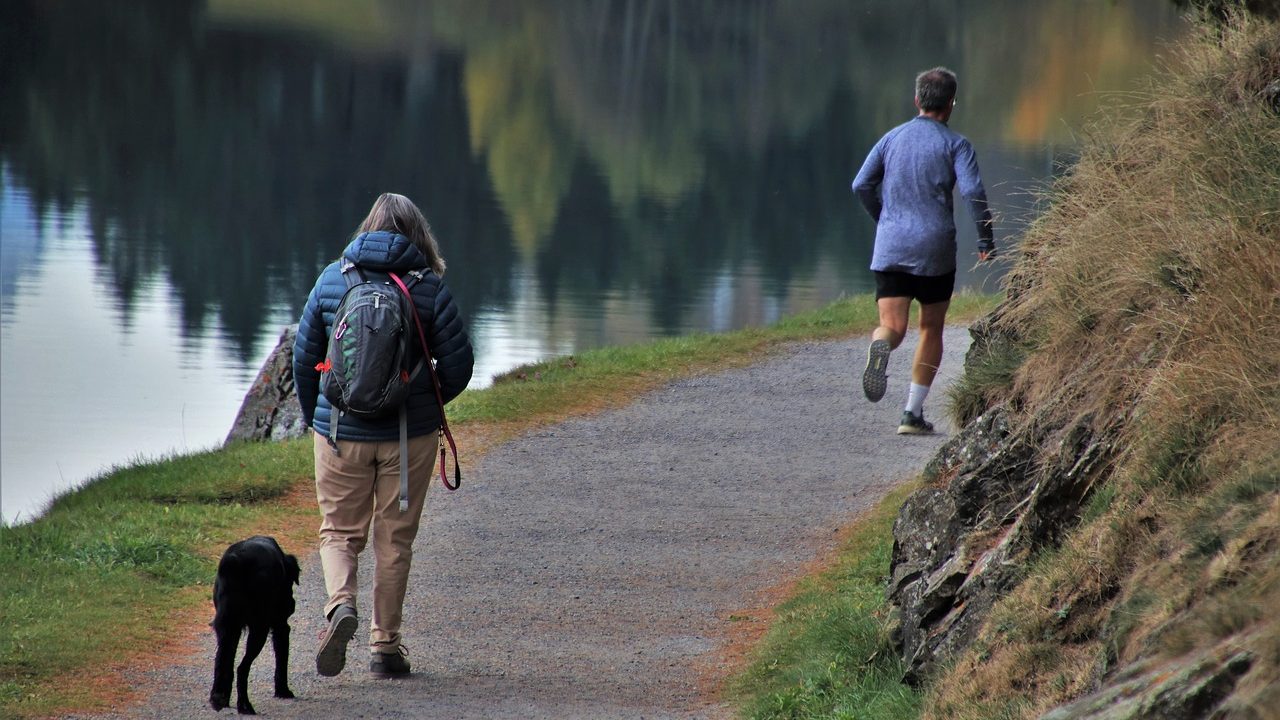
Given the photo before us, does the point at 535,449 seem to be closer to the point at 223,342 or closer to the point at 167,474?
the point at 167,474

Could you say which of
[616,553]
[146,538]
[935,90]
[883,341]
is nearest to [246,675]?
[146,538]

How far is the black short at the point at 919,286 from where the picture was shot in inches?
382

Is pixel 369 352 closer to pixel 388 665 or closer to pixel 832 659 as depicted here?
pixel 388 665

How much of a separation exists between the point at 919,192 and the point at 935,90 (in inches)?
25.8

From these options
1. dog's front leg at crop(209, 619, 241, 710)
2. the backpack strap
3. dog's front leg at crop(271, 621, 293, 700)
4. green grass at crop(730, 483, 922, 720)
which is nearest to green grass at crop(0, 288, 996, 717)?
dog's front leg at crop(209, 619, 241, 710)

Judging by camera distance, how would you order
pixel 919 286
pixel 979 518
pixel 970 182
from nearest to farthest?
pixel 979 518, pixel 970 182, pixel 919 286

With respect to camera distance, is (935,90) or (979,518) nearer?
(979,518)

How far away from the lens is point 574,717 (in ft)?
21.2

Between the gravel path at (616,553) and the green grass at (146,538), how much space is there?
1.47 ft

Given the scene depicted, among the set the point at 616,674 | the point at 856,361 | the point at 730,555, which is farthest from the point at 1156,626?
the point at 856,361

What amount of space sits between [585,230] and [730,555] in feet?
136

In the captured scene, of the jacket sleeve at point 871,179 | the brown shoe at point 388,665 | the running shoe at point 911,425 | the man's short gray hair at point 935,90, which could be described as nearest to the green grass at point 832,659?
the brown shoe at point 388,665

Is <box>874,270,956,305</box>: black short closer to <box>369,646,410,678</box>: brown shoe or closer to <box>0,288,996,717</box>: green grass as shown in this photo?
<box>0,288,996,717</box>: green grass

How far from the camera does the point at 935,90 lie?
9633 mm
